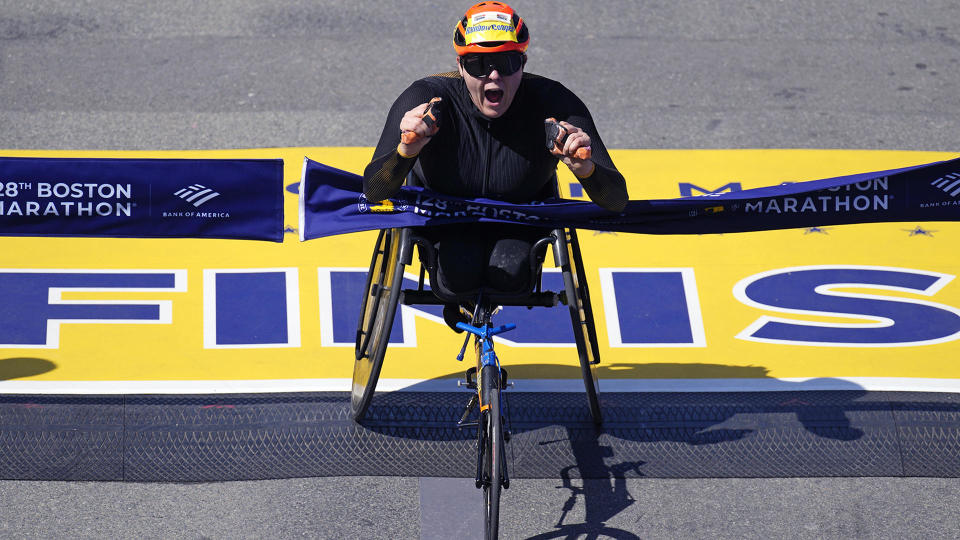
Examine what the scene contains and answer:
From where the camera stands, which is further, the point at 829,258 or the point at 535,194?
the point at 829,258

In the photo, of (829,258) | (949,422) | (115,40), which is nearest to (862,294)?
(829,258)

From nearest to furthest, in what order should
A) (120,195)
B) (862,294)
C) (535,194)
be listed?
(535,194) < (120,195) < (862,294)

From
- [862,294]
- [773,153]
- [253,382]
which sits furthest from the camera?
[773,153]

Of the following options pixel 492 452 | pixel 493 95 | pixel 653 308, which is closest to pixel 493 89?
pixel 493 95

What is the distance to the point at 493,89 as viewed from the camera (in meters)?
4.83

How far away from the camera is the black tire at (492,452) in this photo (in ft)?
15.4

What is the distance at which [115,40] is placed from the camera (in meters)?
9.70

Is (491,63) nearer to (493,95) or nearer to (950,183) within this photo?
(493,95)

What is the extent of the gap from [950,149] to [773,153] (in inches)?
56.3

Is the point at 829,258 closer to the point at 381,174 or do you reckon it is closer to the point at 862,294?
the point at 862,294

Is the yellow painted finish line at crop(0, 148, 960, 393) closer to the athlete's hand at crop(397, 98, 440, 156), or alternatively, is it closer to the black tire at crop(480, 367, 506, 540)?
the black tire at crop(480, 367, 506, 540)

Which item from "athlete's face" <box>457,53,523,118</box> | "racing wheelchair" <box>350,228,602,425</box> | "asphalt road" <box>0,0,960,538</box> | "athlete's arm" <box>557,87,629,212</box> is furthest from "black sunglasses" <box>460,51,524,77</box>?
"asphalt road" <box>0,0,960,538</box>

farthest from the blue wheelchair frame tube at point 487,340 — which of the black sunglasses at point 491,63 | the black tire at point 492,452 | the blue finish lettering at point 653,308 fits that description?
the blue finish lettering at point 653,308

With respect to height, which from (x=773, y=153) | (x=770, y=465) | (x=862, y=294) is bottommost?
(x=770, y=465)
